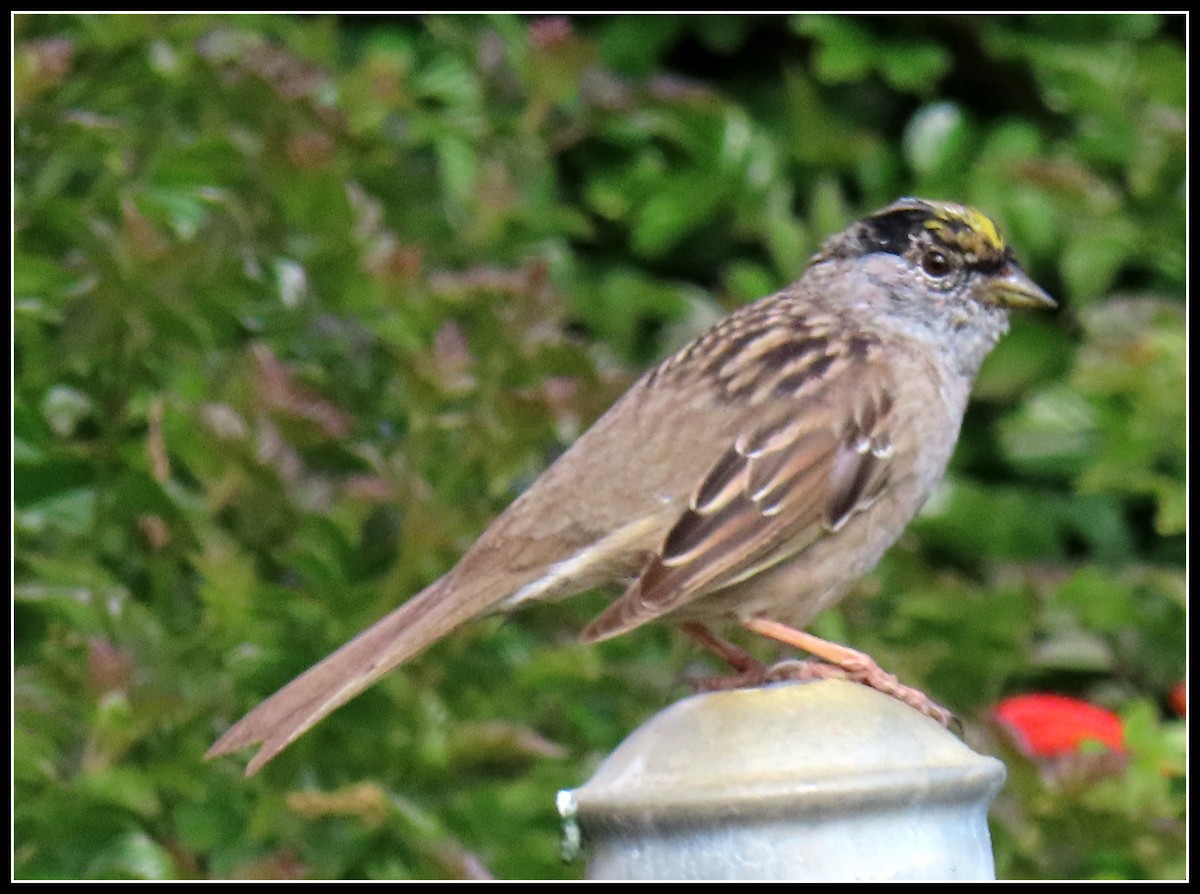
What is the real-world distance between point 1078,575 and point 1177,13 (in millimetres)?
1589

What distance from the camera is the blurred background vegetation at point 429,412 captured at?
135 inches

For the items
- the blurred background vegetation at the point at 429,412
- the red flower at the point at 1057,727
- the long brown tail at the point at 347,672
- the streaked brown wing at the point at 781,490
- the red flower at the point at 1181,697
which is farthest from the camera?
the red flower at the point at 1181,697

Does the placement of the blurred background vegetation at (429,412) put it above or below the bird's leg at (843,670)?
below

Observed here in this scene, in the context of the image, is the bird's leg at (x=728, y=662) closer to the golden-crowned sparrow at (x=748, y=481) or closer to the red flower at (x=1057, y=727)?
the golden-crowned sparrow at (x=748, y=481)

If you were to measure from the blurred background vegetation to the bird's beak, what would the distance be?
0.77 m

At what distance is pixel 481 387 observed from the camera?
3.72 meters

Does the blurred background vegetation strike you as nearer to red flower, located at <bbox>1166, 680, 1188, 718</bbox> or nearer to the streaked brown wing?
red flower, located at <bbox>1166, 680, 1188, 718</bbox>

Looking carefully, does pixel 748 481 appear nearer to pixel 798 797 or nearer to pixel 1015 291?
pixel 1015 291

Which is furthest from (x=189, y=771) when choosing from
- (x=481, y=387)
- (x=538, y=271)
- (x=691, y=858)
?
(x=691, y=858)

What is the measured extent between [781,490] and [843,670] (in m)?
0.42

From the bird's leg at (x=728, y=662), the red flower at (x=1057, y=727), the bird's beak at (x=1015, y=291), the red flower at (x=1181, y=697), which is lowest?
the red flower at (x=1181, y=697)

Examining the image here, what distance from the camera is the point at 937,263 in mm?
3463

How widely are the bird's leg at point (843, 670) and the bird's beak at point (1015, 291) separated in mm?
826

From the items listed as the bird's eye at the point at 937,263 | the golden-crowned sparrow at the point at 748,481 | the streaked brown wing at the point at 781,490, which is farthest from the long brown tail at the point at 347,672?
the bird's eye at the point at 937,263
